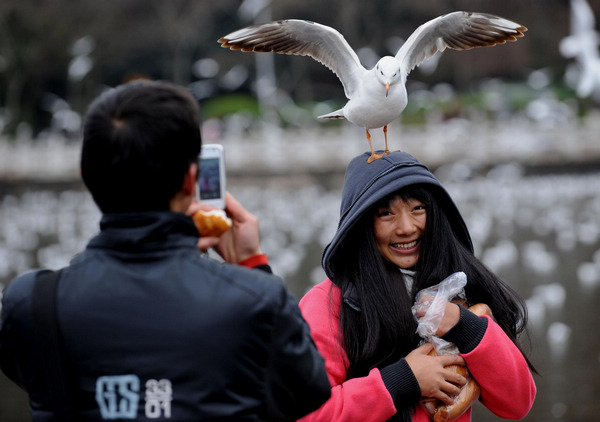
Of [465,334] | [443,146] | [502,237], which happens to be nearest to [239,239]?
[465,334]

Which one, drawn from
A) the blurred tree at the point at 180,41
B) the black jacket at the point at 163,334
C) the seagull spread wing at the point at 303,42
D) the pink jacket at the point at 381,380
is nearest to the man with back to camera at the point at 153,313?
the black jacket at the point at 163,334

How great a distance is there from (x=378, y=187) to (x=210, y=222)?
2.31 feet

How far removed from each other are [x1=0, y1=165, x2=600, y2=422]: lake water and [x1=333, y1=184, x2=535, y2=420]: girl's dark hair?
15.4ft

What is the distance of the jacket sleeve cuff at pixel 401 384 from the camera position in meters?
1.94

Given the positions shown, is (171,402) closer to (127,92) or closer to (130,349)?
Answer: (130,349)

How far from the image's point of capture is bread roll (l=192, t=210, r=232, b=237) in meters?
1.53

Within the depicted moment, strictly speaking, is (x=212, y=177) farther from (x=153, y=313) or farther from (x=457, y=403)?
(x=457, y=403)

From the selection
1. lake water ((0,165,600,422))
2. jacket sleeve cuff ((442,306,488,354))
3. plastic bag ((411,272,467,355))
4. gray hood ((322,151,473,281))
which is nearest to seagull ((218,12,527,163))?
gray hood ((322,151,473,281))

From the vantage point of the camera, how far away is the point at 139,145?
1.37 m

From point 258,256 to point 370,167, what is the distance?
0.66 m

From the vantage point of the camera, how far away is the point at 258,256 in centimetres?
164

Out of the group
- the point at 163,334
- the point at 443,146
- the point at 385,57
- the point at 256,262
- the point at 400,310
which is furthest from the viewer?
the point at 443,146

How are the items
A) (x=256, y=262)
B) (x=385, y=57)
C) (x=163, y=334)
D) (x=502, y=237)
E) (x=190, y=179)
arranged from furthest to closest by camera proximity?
1. (x=502, y=237)
2. (x=385, y=57)
3. (x=256, y=262)
4. (x=190, y=179)
5. (x=163, y=334)

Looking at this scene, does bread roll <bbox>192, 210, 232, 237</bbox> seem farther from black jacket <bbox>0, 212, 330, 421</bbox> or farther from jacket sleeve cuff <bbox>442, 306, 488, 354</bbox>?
jacket sleeve cuff <bbox>442, 306, 488, 354</bbox>
